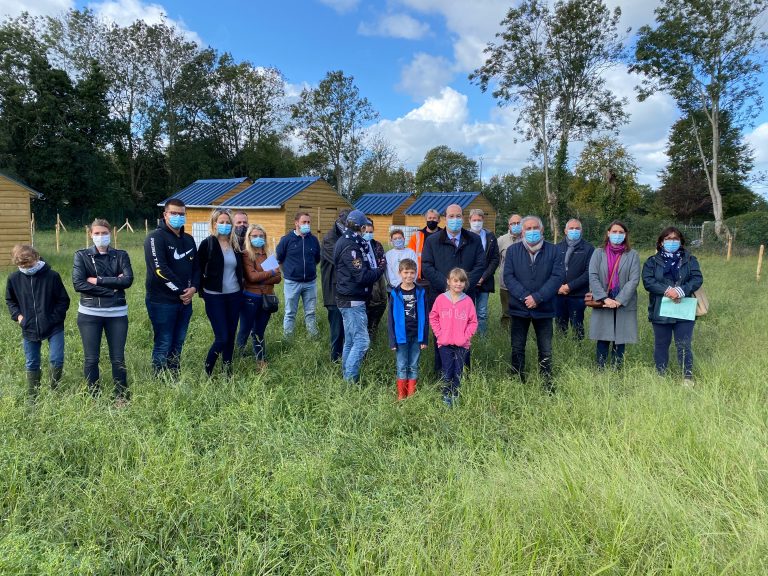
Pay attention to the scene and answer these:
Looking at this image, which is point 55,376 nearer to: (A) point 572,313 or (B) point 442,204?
(A) point 572,313

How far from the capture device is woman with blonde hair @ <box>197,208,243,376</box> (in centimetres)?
503

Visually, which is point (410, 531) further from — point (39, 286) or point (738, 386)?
point (39, 286)

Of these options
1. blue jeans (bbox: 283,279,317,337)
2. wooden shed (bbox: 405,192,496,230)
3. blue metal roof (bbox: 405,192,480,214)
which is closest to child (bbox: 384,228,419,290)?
blue jeans (bbox: 283,279,317,337)

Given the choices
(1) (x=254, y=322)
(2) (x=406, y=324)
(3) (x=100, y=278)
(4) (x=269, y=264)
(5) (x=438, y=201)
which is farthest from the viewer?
(5) (x=438, y=201)

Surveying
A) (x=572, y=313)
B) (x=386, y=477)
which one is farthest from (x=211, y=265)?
(x=572, y=313)

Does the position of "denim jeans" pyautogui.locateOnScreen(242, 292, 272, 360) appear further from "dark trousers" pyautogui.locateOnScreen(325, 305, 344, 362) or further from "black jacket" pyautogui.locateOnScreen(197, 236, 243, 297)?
"dark trousers" pyautogui.locateOnScreen(325, 305, 344, 362)

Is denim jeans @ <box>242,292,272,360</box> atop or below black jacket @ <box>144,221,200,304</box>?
below

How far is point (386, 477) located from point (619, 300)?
11.1 ft

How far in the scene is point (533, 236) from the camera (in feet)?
16.3

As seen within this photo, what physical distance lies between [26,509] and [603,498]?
3157mm

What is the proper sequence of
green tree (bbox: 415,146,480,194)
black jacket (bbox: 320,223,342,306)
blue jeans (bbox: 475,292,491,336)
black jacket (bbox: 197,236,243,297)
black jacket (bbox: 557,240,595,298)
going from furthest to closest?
green tree (bbox: 415,146,480,194) < blue jeans (bbox: 475,292,491,336) < black jacket (bbox: 557,240,595,298) < black jacket (bbox: 320,223,342,306) < black jacket (bbox: 197,236,243,297)

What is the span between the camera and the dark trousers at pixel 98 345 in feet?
14.5

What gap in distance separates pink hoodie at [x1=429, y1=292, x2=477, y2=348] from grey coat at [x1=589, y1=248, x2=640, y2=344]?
1729 millimetres

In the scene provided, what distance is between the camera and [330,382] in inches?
182
